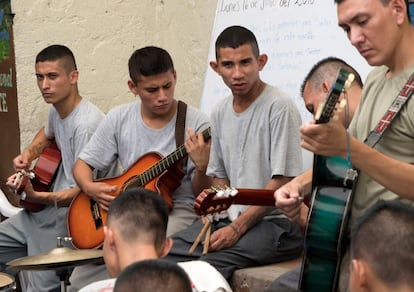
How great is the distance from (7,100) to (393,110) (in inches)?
150

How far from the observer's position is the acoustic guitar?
16.4 ft

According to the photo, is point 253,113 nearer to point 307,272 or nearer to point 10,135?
point 307,272

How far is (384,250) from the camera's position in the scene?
8.31 ft

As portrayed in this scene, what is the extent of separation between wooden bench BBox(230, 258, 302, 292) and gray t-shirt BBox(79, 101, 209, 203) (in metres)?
0.75

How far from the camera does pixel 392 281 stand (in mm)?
2475

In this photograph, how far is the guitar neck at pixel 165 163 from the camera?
4910 mm

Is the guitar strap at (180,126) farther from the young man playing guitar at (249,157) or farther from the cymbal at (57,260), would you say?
the cymbal at (57,260)

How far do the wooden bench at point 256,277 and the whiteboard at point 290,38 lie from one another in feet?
2.58

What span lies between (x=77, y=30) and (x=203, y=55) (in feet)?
3.06

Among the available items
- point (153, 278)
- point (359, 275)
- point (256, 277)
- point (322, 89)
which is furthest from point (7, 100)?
point (359, 275)

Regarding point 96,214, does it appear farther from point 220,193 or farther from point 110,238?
point 110,238

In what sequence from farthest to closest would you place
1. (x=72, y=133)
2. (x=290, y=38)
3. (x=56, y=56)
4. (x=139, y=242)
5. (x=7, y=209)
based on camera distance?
(x=7, y=209)
(x=56, y=56)
(x=72, y=133)
(x=290, y=38)
(x=139, y=242)

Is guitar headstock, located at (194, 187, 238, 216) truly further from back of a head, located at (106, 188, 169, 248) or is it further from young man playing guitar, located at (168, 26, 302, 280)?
young man playing guitar, located at (168, 26, 302, 280)

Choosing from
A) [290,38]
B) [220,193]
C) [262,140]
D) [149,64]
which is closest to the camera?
[220,193]
